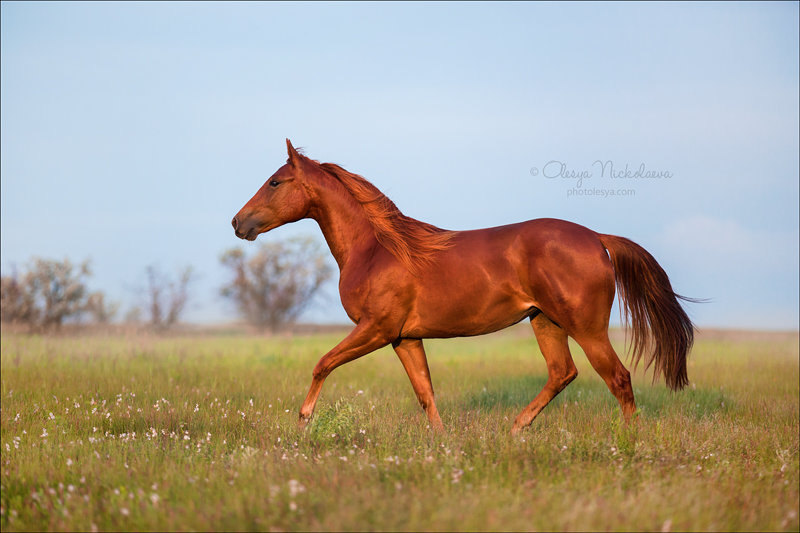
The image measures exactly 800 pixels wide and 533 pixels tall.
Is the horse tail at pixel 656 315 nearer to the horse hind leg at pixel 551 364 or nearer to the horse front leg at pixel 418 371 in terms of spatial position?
the horse hind leg at pixel 551 364

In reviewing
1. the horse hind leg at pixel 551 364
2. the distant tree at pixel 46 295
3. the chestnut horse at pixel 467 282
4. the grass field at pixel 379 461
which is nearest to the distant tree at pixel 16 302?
the distant tree at pixel 46 295

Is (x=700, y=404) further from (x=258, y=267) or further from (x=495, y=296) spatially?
(x=258, y=267)

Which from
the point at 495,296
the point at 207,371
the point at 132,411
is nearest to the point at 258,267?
the point at 207,371

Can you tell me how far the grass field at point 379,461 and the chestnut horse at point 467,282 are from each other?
70 cm

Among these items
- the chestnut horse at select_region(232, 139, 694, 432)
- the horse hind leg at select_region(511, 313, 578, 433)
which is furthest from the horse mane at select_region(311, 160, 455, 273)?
the horse hind leg at select_region(511, 313, 578, 433)

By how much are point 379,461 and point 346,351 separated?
5.72 ft

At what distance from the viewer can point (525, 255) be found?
645 centimetres

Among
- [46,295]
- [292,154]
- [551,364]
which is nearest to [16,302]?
[46,295]

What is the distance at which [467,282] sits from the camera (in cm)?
654

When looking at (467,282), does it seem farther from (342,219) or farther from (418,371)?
(342,219)

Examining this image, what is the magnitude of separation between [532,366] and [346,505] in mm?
10645

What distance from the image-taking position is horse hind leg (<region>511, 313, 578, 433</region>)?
6762 mm

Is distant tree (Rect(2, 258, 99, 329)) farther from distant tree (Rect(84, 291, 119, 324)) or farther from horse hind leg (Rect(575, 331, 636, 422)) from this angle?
horse hind leg (Rect(575, 331, 636, 422))

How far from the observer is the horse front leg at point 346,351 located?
6.54 m
